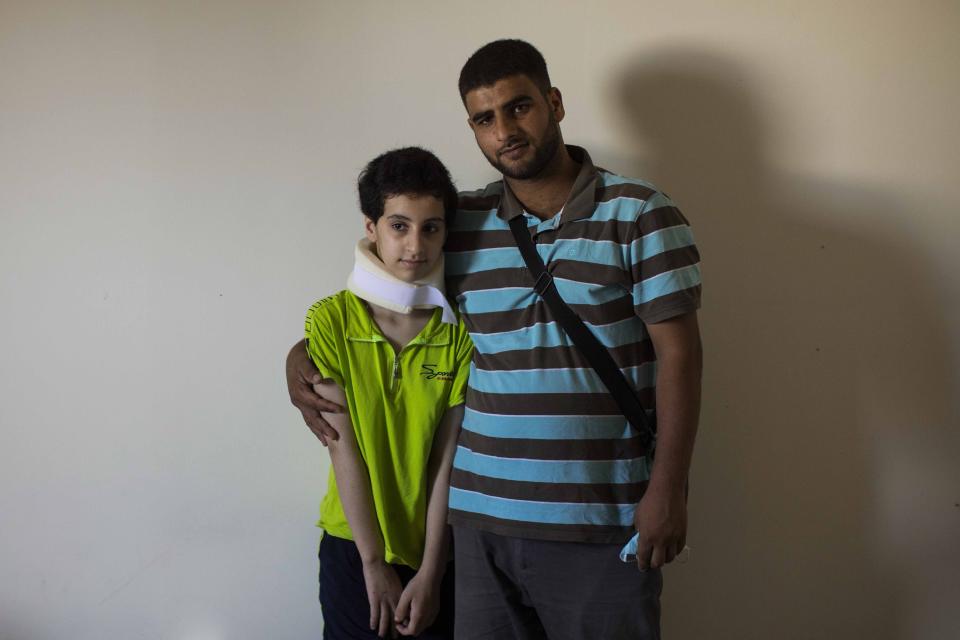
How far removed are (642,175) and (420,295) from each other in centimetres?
69

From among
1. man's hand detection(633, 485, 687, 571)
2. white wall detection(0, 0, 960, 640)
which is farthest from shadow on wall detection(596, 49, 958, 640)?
man's hand detection(633, 485, 687, 571)

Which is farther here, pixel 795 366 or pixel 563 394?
pixel 795 366

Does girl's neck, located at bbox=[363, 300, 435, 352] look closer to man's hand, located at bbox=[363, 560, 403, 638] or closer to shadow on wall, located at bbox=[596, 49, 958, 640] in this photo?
man's hand, located at bbox=[363, 560, 403, 638]

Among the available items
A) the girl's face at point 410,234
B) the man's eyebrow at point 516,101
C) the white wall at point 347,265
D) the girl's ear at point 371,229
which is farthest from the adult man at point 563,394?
the white wall at point 347,265

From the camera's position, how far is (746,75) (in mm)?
1802

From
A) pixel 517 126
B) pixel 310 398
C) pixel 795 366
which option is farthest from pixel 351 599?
pixel 795 366

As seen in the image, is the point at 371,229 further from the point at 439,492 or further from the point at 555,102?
the point at 439,492

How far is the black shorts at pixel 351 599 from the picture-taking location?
1.59m

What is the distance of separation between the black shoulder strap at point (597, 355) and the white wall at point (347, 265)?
0.53 m

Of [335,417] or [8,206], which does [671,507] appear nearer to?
[335,417]

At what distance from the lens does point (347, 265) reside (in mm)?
1896

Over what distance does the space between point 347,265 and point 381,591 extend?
79cm

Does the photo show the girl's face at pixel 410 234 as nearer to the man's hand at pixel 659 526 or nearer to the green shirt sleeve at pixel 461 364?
the green shirt sleeve at pixel 461 364

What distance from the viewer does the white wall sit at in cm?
180
